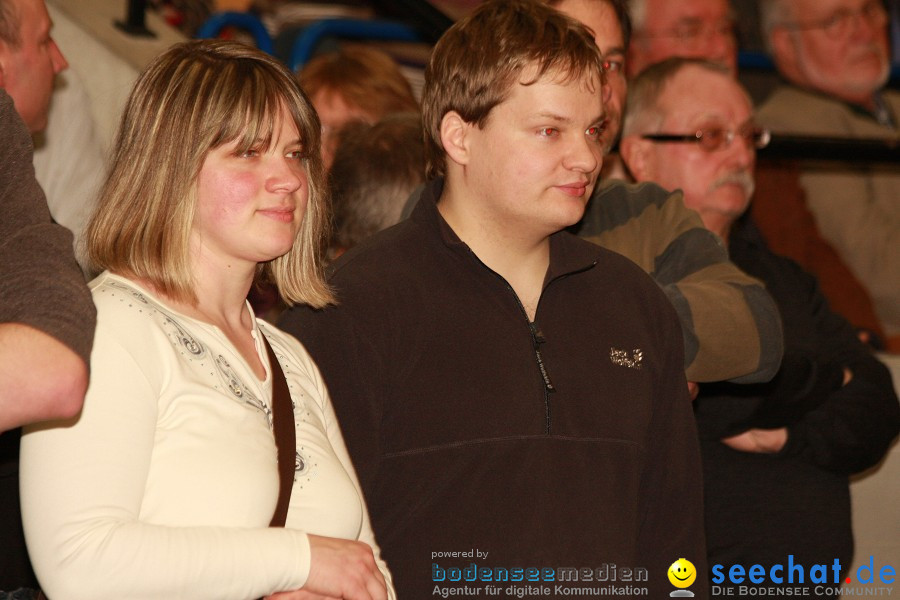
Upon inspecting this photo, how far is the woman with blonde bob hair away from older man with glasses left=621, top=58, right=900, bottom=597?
141 centimetres

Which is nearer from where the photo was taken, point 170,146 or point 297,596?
point 297,596

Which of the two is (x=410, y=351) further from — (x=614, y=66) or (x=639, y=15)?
(x=639, y=15)

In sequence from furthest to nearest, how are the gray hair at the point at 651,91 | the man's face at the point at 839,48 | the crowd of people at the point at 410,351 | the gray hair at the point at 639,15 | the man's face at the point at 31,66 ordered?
1. the man's face at the point at 839,48
2. the gray hair at the point at 639,15
3. the gray hair at the point at 651,91
4. the man's face at the point at 31,66
5. the crowd of people at the point at 410,351

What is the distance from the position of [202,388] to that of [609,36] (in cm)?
189

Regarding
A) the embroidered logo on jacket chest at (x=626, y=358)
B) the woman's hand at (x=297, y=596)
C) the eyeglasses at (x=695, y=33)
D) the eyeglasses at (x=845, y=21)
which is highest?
the eyeglasses at (x=845, y=21)

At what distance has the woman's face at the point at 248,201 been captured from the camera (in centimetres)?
199

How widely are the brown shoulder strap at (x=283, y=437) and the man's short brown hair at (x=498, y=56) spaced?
30.8 inches

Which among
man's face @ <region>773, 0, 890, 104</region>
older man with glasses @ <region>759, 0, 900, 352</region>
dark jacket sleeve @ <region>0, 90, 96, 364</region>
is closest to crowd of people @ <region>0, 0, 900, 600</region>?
dark jacket sleeve @ <region>0, 90, 96, 364</region>

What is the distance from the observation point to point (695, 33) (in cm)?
554

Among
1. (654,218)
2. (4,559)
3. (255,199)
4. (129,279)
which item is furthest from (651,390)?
(4,559)

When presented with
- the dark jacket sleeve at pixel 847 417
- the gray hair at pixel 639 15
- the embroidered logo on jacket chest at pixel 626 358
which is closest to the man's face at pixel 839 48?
the gray hair at pixel 639 15

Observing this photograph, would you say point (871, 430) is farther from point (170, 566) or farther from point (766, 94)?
point (766, 94)

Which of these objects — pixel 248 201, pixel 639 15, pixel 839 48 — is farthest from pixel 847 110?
pixel 248 201

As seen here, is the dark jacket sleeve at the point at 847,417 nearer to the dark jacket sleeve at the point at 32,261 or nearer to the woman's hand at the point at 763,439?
the woman's hand at the point at 763,439
